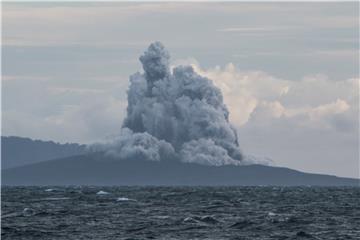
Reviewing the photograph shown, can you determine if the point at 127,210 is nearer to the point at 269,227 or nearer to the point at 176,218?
the point at 176,218

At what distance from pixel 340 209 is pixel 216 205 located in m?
19.8

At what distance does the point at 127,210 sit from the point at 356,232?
4291 centimetres

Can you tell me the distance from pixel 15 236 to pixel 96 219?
74.2ft

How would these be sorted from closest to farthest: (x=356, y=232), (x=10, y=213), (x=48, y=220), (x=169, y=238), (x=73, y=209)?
1. (x=169, y=238)
2. (x=356, y=232)
3. (x=48, y=220)
4. (x=10, y=213)
5. (x=73, y=209)

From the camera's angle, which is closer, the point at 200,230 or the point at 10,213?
the point at 200,230

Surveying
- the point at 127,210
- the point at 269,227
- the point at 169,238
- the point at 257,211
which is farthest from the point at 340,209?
the point at 169,238

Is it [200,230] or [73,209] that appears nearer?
[200,230]

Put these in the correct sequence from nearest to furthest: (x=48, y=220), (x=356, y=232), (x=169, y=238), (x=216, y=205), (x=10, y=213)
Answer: (x=169, y=238), (x=356, y=232), (x=48, y=220), (x=10, y=213), (x=216, y=205)

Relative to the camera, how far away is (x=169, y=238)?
92938 millimetres

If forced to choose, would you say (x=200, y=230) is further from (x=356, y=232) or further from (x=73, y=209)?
(x=73, y=209)

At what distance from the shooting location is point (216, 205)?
15125 centimetres

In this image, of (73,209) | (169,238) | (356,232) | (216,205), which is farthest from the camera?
(216,205)

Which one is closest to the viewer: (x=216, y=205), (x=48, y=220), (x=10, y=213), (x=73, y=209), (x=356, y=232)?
(x=356, y=232)

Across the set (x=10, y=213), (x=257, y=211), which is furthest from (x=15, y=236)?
(x=257, y=211)
